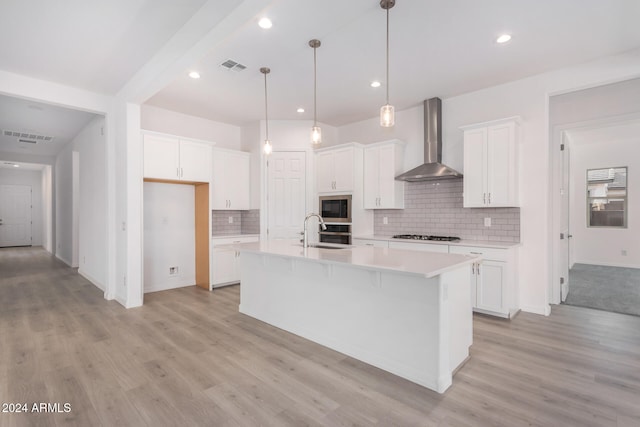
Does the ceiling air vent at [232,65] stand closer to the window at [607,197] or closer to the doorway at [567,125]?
the doorway at [567,125]

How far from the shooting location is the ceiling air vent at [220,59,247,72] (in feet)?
→ 11.5

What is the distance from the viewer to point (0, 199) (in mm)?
10844

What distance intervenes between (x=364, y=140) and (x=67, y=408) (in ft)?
16.8

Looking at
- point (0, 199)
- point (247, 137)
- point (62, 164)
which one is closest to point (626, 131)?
A: point (247, 137)

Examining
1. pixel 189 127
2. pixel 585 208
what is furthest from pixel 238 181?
pixel 585 208

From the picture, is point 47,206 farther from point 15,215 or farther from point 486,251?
point 486,251

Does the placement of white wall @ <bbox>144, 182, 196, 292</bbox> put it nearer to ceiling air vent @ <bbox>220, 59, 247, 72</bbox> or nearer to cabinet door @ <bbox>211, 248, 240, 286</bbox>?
cabinet door @ <bbox>211, 248, 240, 286</bbox>

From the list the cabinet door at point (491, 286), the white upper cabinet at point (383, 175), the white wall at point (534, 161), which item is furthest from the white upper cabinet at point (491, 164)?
the white upper cabinet at point (383, 175)

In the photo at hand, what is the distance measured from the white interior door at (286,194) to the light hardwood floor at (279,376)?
6.65ft

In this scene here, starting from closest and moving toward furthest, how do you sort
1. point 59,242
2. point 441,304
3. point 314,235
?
point 441,304 → point 314,235 → point 59,242

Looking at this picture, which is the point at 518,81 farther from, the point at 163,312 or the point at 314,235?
the point at 163,312

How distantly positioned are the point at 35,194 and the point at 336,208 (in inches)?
485

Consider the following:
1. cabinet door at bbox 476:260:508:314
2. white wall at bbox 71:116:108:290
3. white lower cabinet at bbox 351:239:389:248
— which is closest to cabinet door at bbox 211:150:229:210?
white wall at bbox 71:116:108:290

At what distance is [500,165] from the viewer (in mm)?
3900
